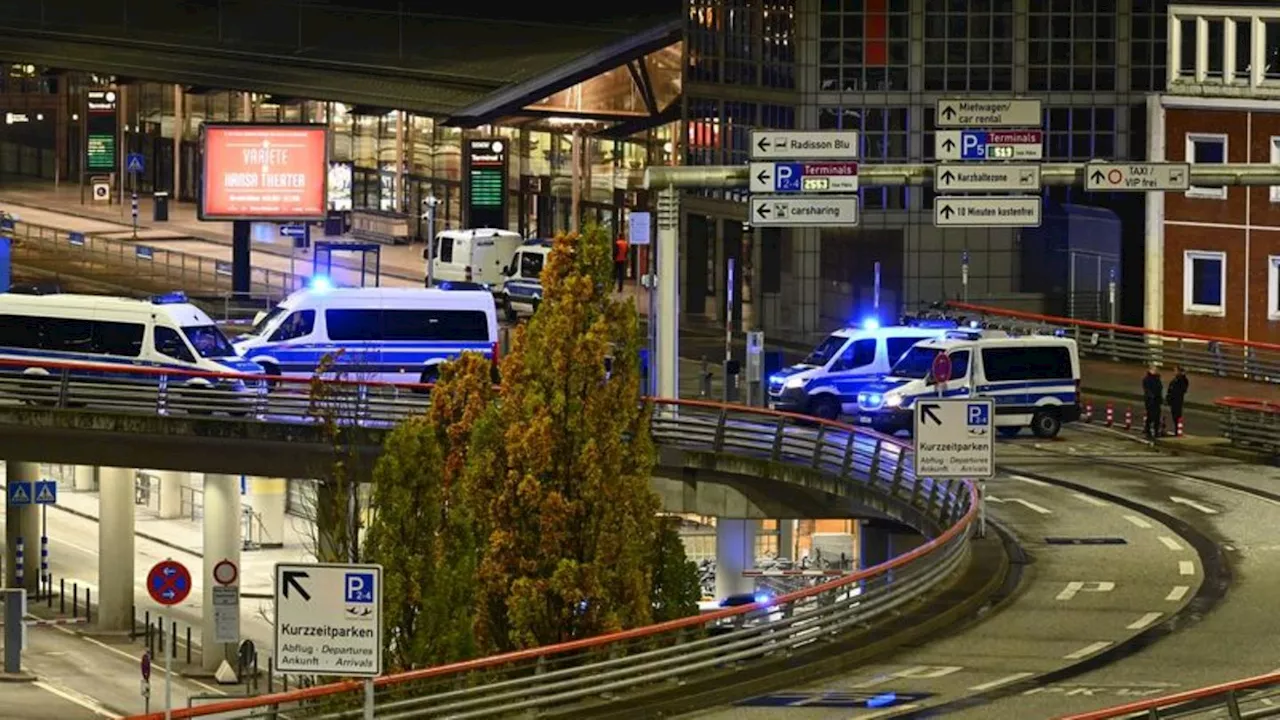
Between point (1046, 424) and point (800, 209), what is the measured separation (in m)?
6.85

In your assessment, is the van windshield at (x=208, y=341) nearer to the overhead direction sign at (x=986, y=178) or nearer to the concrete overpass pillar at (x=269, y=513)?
the overhead direction sign at (x=986, y=178)

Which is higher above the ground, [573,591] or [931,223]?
[931,223]

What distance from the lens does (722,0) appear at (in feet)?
292

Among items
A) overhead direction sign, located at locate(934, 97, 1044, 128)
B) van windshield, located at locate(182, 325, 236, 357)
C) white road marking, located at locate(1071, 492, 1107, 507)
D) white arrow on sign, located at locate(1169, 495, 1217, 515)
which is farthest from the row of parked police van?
van windshield, located at locate(182, 325, 236, 357)

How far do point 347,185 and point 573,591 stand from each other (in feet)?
250

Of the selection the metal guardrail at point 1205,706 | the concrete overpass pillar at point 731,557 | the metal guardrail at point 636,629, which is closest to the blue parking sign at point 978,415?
the metal guardrail at point 636,629

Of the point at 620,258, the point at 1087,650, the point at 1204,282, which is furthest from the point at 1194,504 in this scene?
the point at 1204,282

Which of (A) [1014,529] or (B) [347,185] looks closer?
(A) [1014,529]

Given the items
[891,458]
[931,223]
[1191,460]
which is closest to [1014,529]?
[891,458]

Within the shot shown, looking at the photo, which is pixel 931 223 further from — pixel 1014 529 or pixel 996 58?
pixel 1014 529

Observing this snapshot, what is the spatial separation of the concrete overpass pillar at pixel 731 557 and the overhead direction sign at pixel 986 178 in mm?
7619

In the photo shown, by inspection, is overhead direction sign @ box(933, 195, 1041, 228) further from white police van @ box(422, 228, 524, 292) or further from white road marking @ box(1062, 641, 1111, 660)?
white police van @ box(422, 228, 524, 292)

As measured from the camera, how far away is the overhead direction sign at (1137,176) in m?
61.0

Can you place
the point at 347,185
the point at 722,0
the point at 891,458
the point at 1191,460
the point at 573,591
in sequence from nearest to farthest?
the point at 573,591, the point at 891,458, the point at 1191,460, the point at 722,0, the point at 347,185
